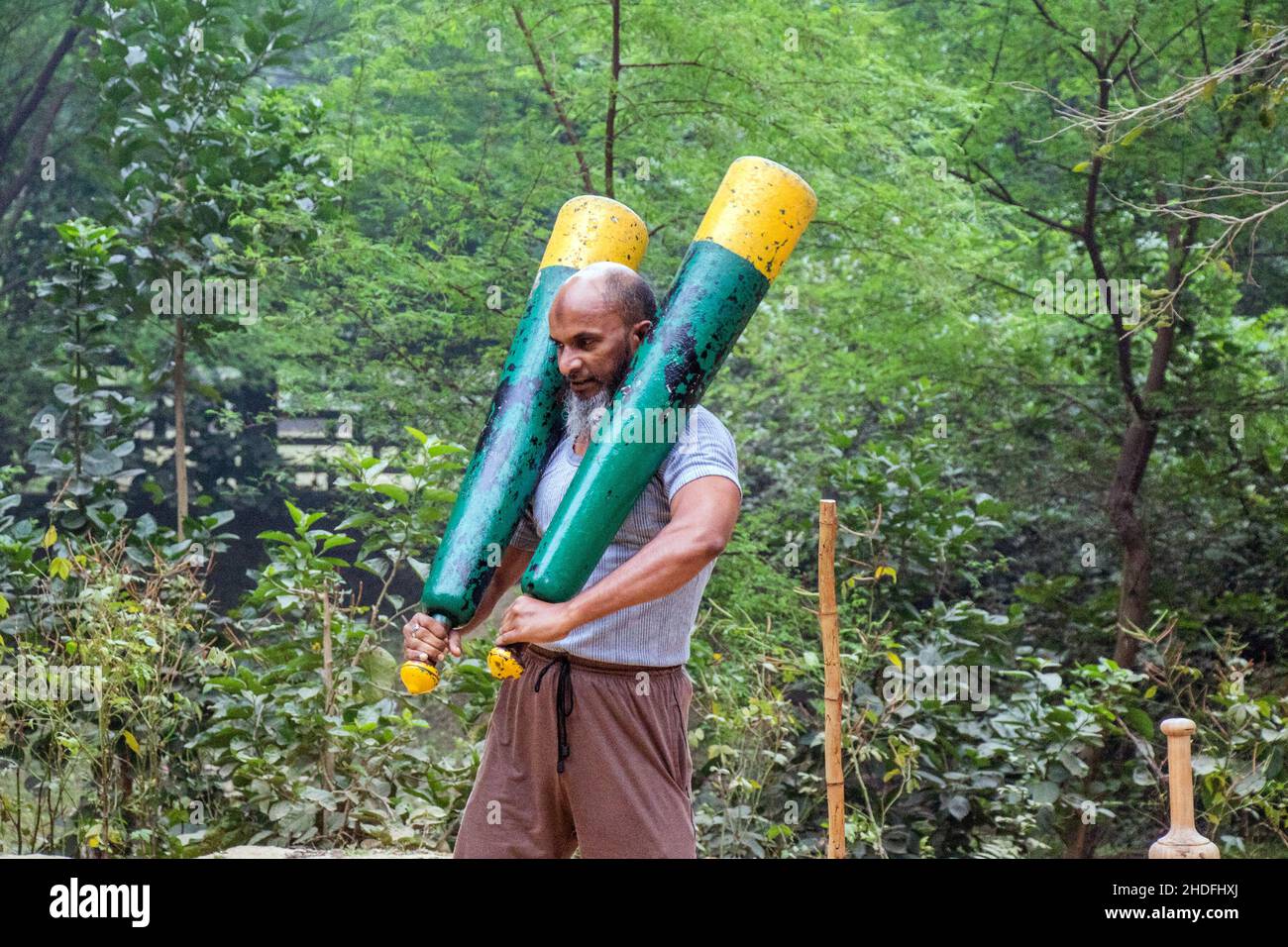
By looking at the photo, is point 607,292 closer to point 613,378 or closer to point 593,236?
point 613,378

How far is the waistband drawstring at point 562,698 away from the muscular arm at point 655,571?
0.15m

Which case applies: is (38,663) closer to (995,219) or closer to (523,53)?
(523,53)

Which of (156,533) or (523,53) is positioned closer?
(156,533)

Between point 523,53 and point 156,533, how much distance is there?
308 cm

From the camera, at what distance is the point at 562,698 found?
1912 millimetres

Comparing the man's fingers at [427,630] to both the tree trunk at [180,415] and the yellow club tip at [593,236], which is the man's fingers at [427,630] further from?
the tree trunk at [180,415]

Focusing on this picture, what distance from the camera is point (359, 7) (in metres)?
6.76

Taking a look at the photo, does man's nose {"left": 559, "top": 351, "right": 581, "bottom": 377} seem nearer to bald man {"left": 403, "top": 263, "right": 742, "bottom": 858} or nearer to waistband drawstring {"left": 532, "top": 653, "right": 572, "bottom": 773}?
bald man {"left": 403, "top": 263, "right": 742, "bottom": 858}

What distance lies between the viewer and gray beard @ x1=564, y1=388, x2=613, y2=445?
1.93 meters

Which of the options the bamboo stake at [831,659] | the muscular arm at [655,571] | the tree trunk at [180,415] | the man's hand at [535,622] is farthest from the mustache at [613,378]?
the tree trunk at [180,415]

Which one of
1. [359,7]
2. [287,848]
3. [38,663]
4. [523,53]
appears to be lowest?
[287,848]

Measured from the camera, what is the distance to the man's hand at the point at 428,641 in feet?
6.17

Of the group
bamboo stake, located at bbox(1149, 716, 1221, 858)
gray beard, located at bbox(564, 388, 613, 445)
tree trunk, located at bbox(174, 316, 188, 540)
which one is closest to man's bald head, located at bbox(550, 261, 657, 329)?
gray beard, located at bbox(564, 388, 613, 445)

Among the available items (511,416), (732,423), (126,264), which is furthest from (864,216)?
(511,416)
